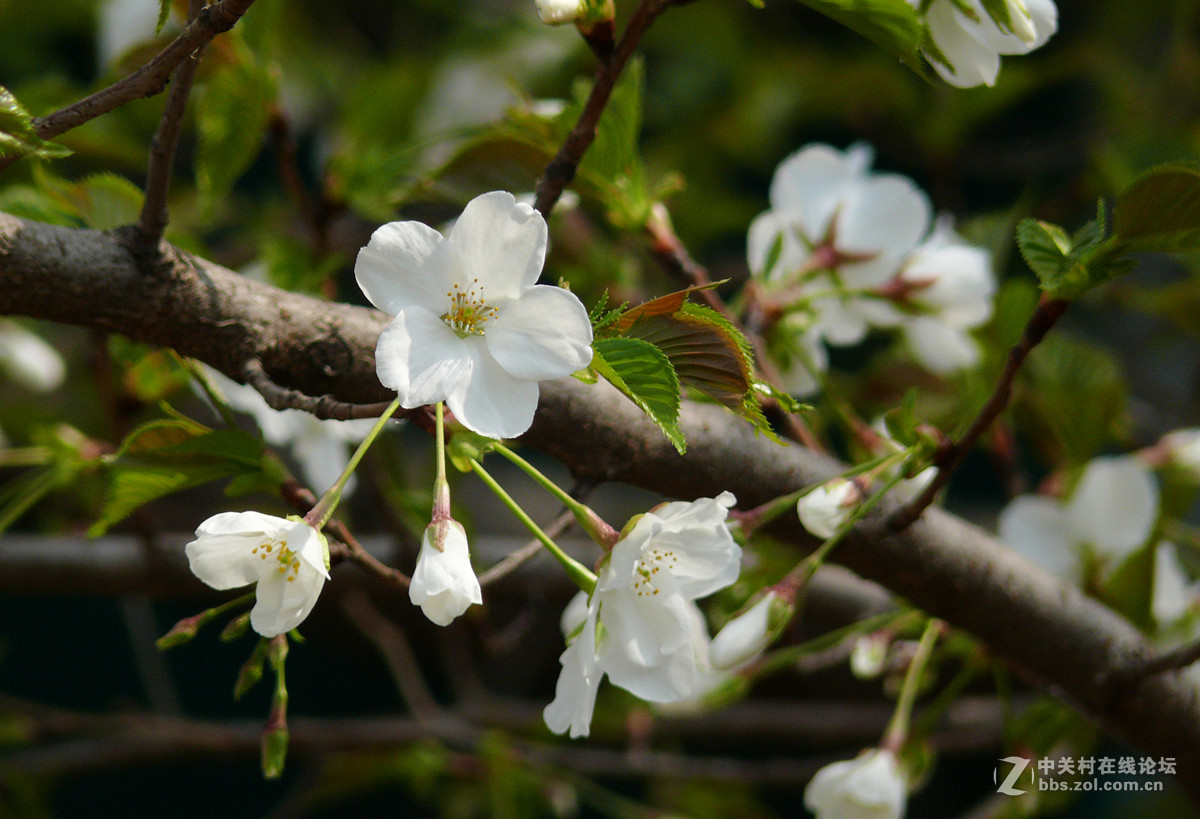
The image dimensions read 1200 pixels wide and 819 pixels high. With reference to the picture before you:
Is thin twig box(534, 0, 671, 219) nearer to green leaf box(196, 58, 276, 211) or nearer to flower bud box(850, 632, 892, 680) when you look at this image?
green leaf box(196, 58, 276, 211)

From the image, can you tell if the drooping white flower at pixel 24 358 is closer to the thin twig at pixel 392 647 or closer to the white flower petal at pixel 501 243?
the thin twig at pixel 392 647

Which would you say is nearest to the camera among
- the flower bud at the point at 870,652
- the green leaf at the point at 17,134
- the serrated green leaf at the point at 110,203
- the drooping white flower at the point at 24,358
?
the green leaf at the point at 17,134

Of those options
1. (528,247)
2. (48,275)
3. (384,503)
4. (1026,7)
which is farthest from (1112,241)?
(384,503)

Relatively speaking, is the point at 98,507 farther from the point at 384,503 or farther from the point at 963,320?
the point at 963,320

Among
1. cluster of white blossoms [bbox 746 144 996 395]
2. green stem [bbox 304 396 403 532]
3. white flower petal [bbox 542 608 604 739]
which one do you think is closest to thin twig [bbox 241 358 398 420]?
green stem [bbox 304 396 403 532]

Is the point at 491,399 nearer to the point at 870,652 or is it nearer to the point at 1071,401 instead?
the point at 870,652

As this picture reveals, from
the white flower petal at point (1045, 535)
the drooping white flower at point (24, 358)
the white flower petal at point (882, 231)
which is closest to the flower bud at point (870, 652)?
the white flower petal at point (1045, 535)
